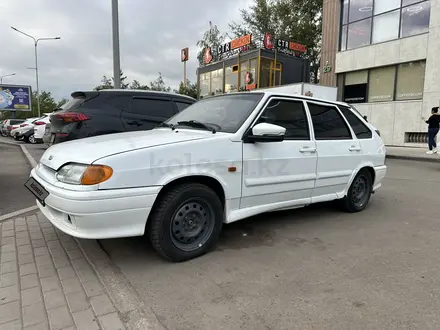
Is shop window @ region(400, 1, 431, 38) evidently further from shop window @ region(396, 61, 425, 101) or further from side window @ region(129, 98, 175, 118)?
side window @ region(129, 98, 175, 118)

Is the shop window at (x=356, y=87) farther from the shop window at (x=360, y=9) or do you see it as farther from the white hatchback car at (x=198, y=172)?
the white hatchback car at (x=198, y=172)

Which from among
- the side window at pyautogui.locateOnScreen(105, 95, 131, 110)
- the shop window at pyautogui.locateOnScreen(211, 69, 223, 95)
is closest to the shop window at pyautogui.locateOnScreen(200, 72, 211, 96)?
the shop window at pyautogui.locateOnScreen(211, 69, 223, 95)

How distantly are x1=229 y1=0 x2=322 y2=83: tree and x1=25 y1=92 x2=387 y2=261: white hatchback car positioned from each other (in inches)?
1119

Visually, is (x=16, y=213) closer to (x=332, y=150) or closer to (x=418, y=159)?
(x=332, y=150)

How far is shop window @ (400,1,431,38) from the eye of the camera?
49.9 feet

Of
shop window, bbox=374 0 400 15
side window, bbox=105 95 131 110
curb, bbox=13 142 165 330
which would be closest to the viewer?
curb, bbox=13 142 165 330

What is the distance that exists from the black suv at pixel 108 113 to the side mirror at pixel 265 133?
134 inches

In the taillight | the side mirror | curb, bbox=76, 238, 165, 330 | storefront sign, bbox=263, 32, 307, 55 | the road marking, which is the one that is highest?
storefront sign, bbox=263, 32, 307, 55

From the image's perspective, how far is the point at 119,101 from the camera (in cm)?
623

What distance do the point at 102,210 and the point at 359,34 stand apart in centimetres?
1931

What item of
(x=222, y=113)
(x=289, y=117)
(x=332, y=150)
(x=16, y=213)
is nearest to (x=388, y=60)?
(x=332, y=150)

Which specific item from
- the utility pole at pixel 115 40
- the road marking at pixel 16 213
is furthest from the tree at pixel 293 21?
the road marking at pixel 16 213

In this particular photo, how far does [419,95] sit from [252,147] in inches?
607

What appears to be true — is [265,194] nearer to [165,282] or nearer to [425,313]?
[165,282]
